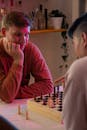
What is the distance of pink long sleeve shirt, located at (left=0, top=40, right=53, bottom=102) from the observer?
218 cm

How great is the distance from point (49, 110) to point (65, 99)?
0.59 meters

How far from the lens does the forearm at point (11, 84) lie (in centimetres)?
215

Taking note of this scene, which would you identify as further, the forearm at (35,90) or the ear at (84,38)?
the forearm at (35,90)

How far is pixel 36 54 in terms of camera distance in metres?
2.52

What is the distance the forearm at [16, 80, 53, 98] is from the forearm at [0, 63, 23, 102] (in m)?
0.06

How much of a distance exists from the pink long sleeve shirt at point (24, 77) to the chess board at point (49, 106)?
0.32m

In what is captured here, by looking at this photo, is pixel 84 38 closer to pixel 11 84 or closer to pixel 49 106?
pixel 49 106

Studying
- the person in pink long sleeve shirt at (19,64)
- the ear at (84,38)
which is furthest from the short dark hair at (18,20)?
the ear at (84,38)

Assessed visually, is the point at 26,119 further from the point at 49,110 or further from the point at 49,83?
the point at 49,83

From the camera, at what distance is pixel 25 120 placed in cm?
170

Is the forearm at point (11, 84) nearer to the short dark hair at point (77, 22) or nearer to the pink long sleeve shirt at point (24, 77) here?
the pink long sleeve shirt at point (24, 77)

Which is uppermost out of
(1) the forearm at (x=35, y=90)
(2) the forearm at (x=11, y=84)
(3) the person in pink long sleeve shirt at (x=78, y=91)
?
(3) the person in pink long sleeve shirt at (x=78, y=91)

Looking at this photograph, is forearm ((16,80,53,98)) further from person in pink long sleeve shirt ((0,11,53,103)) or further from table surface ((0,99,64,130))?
table surface ((0,99,64,130))

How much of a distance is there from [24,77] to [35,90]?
1.02 feet
